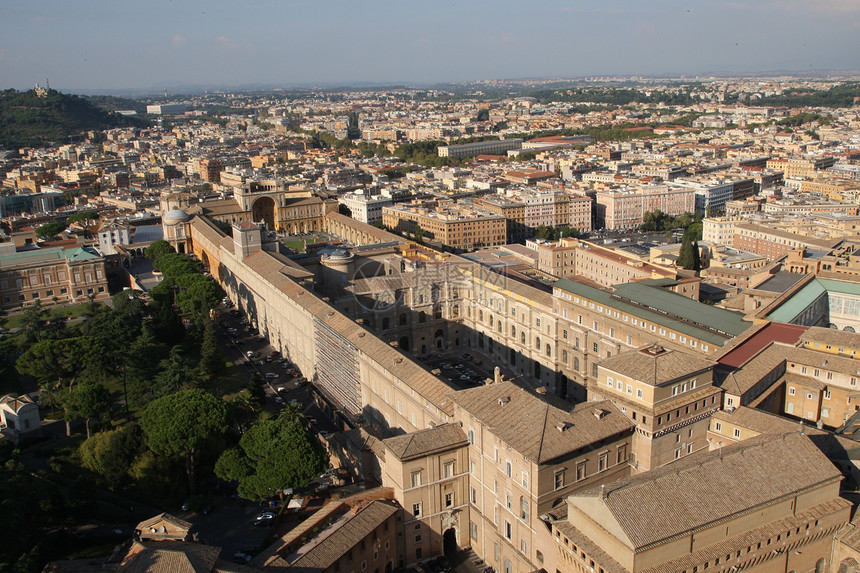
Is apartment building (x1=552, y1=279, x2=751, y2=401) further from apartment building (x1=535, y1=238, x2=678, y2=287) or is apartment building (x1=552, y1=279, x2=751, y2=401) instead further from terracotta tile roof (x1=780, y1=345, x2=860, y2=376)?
apartment building (x1=535, y1=238, x2=678, y2=287)

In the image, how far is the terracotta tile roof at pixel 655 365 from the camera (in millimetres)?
30625

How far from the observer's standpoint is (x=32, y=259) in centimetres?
6931

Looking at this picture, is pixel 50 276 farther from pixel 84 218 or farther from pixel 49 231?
pixel 84 218

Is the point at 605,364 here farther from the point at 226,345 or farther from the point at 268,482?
the point at 226,345

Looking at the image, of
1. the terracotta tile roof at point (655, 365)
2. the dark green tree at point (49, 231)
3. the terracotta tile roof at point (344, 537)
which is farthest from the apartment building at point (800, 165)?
the terracotta tile roof at point (344, 537)

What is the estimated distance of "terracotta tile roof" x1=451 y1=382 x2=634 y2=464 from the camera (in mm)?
28125

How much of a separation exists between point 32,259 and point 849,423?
2685 inches

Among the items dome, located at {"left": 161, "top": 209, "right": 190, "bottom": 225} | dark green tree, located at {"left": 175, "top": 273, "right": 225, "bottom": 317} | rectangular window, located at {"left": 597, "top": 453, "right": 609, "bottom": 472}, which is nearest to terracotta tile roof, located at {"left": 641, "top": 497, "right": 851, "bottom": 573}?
rectangular window, located at {"left": 597, "top": 453, "right": 609, "bottom": 472}

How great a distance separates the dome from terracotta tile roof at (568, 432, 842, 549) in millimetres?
71835

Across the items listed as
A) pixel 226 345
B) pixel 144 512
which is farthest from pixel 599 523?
pixel 226 345

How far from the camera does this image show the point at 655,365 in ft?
102

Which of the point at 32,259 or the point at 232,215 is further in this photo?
the point at 232,215

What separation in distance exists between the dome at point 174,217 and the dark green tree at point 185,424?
54762mm

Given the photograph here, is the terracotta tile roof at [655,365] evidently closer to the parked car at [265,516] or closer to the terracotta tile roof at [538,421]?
the terracotta tile roof at [538,421]
